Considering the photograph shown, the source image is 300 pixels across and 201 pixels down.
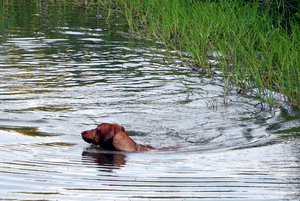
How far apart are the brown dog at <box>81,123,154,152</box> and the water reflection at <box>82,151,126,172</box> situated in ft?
0.40

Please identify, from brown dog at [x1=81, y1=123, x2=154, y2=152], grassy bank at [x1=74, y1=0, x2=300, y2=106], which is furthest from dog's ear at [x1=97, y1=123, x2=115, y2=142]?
grassy bank at [x1=74, y1=0, x2=300, y2=106]

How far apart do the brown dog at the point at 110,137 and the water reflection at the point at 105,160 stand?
0.12 metres

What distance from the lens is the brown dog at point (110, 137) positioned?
624 centimetres

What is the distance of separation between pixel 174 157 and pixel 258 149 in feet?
3.66

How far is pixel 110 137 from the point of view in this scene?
6262 millimetres

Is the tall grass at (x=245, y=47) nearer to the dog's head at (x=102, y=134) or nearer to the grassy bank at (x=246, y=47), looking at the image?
the grassy bank at (x=246, y=47)

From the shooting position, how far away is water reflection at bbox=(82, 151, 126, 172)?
5770 mm

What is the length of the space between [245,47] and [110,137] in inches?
138

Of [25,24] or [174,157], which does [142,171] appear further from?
[25,24]

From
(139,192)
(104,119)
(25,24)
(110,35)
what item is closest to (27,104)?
(104,119)

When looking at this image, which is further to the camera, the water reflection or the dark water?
the water reflection

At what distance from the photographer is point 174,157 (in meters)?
6.18

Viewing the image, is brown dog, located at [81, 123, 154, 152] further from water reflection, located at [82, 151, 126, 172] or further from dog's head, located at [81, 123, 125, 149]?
water reflection, located at [82, 151, 126, 172]

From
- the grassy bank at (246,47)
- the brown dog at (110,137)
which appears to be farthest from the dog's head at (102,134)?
the grassy bank at (246,47)
